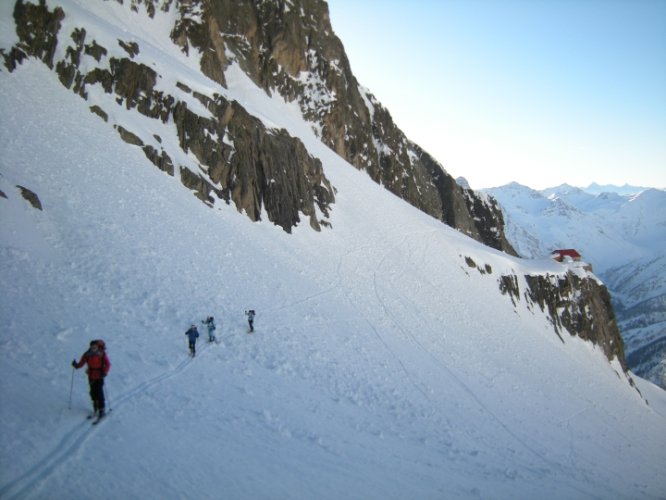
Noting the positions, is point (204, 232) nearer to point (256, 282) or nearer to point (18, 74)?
point (256, 282)

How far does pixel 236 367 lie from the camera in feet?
50.6

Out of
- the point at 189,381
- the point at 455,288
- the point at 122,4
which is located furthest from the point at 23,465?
the point at 122,4

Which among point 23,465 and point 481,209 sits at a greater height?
point 481,209

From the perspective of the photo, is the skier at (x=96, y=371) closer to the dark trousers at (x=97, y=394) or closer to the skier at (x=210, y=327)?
the dark trousers at (x=97, y=394)

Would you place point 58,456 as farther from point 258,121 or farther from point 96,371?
point 258,121

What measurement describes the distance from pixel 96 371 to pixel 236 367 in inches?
253

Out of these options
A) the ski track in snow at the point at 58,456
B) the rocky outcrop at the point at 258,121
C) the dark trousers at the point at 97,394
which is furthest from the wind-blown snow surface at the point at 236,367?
the rocky outcrop at the point at 258,121

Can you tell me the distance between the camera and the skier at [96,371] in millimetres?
9461

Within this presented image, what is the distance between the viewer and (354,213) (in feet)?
161

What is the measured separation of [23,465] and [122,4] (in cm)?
5851

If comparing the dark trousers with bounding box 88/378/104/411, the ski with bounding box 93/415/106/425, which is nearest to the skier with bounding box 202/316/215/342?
the ski with bounding box 93/415/106/425

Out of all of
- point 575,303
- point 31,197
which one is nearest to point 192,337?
point 31,197

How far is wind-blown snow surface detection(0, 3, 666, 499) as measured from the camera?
361 inches

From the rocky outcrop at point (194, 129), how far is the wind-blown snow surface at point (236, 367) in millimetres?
1511
